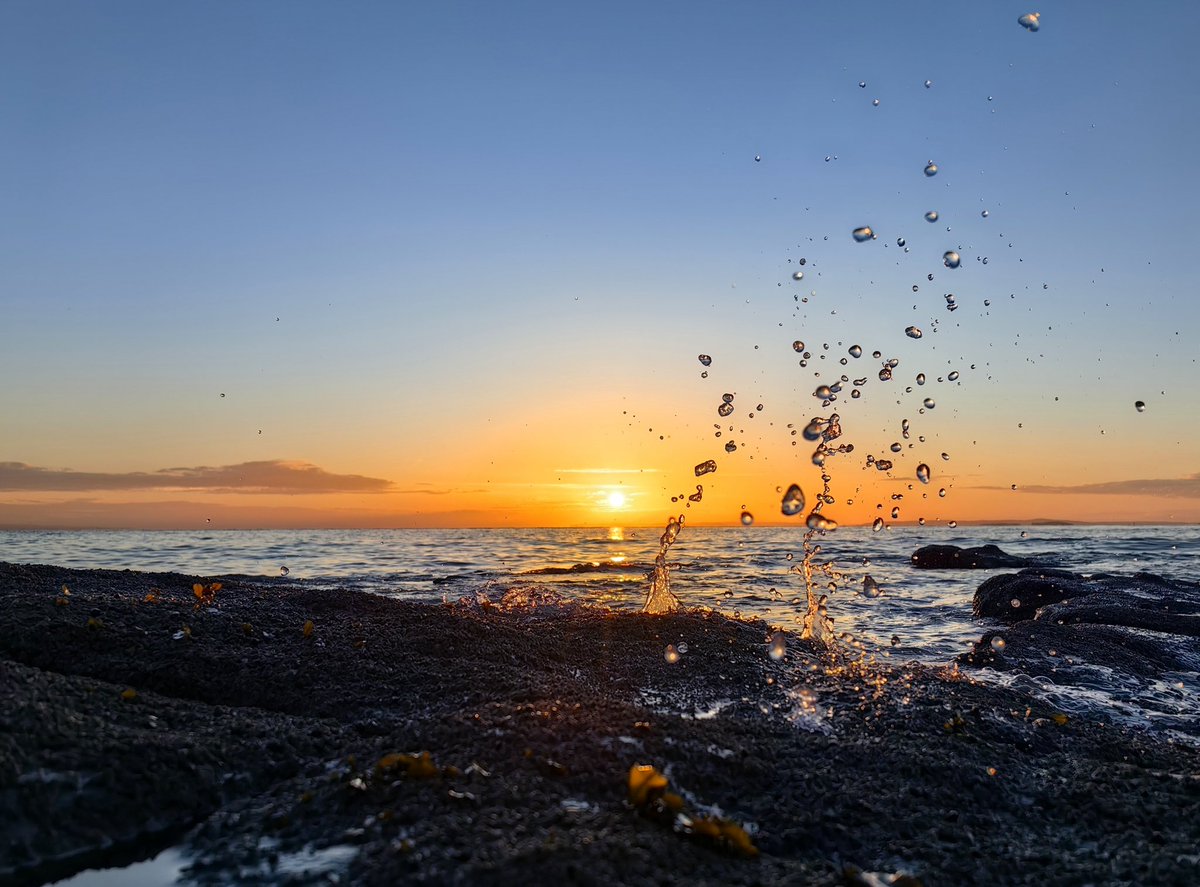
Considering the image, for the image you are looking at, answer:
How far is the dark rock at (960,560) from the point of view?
27.8 m

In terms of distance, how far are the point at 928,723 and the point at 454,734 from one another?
338 centimetres

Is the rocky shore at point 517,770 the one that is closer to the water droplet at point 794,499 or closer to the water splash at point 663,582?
the water droplet at point 794,499

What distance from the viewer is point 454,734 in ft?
14.6

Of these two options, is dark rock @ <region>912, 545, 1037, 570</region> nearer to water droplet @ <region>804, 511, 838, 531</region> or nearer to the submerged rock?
the submerged rock

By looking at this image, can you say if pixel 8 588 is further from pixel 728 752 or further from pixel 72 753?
pixel 728 752

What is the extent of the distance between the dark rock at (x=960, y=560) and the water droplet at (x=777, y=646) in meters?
20.2

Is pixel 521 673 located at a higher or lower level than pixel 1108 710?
higher

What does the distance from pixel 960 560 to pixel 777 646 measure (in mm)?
23090

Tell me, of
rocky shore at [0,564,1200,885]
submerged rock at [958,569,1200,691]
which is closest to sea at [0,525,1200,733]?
submerged rock at [958,569,1200,691]

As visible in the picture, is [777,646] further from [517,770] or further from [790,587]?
[790,587]

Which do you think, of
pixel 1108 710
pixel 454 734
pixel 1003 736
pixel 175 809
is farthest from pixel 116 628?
pixel 1108 710

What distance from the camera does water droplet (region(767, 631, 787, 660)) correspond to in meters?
8.25

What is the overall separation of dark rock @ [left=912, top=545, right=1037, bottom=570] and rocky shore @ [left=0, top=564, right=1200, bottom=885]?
74.9 ft

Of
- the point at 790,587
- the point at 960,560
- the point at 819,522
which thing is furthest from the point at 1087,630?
the point at 960,560
